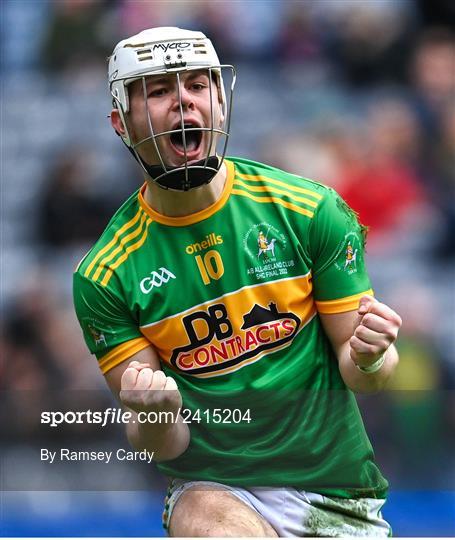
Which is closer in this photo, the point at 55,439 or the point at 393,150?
the point at 55,439

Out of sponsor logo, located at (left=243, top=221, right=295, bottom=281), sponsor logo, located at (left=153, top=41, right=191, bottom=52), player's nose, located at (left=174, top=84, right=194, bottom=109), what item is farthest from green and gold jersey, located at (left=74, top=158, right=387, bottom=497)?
sponsor logo, located at (left=153, top=41, right=191, bottom=52)

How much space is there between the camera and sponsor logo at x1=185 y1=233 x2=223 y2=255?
295 centimetres

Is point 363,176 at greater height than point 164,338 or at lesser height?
Answer: lesser

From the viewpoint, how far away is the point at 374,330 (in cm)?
260

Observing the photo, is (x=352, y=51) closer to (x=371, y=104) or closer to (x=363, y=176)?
(x=371, y=104)

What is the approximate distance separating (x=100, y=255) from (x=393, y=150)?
368 centimetres

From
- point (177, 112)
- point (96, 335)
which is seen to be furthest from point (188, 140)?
point (96, 335)

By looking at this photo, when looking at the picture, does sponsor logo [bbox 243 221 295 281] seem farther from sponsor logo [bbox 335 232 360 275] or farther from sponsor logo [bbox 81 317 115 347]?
sponsor logo [bbox 81 317 115 347]

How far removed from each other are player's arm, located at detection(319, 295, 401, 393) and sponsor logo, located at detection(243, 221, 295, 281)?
0.18 meters

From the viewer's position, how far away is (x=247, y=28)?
691 centimetres

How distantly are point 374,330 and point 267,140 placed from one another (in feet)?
13.6

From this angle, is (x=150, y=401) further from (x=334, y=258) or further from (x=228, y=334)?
(x=334, y=258)

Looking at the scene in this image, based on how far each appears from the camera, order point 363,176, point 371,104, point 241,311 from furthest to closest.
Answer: point 371,104 < point 363,176 < point 241,311

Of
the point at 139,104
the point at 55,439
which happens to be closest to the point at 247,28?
the point at 55,439
